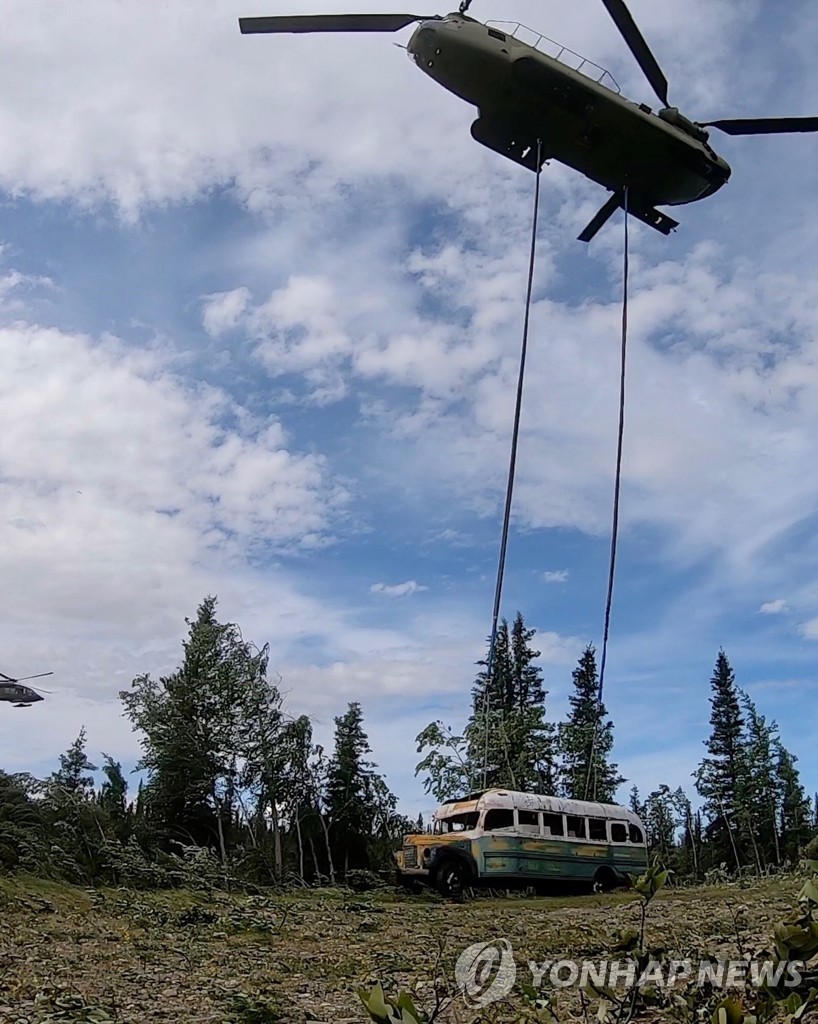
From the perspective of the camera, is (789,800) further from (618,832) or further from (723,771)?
(618,832)

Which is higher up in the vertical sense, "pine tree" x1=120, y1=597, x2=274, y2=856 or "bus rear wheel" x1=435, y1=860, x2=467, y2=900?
"pine tree" x1=120, y1=597, x2=274, y2=856

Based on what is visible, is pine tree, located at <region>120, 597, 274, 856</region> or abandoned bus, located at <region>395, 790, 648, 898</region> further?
pine tree, located at <region>120, 597, 274, 856</region>

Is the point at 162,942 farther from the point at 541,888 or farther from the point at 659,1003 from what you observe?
the point at 541,888

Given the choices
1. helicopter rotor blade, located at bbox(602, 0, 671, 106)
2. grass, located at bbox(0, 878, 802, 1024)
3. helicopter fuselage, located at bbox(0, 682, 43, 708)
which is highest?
helicopter rotor blade, located at bbox(602, 0, 671, 106)

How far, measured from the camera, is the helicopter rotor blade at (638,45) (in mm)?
3000

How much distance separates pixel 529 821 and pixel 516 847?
1.89 feet

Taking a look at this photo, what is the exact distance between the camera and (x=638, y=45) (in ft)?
10.4

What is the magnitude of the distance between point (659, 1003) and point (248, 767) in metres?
21.7

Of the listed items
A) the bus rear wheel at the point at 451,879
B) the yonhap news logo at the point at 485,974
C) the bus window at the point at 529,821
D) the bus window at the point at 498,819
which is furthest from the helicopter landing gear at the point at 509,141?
the bus window at the point at 529,821

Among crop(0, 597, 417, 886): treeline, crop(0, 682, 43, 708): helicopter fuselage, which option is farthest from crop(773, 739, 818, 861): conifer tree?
crop(0, 682, 43, 708): helicopter fuselage

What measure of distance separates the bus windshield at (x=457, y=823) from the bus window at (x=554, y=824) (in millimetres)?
1246

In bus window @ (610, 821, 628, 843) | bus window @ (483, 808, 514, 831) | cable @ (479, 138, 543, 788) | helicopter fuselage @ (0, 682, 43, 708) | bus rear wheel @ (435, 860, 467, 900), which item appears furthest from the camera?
bus window @ (610, 821, 628, 843)

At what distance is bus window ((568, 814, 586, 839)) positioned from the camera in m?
15.0

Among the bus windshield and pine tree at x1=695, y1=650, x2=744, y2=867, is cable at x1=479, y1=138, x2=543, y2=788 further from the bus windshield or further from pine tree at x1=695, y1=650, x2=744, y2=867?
pine tree at x1=695, y1=650, x2=744, y2=867
